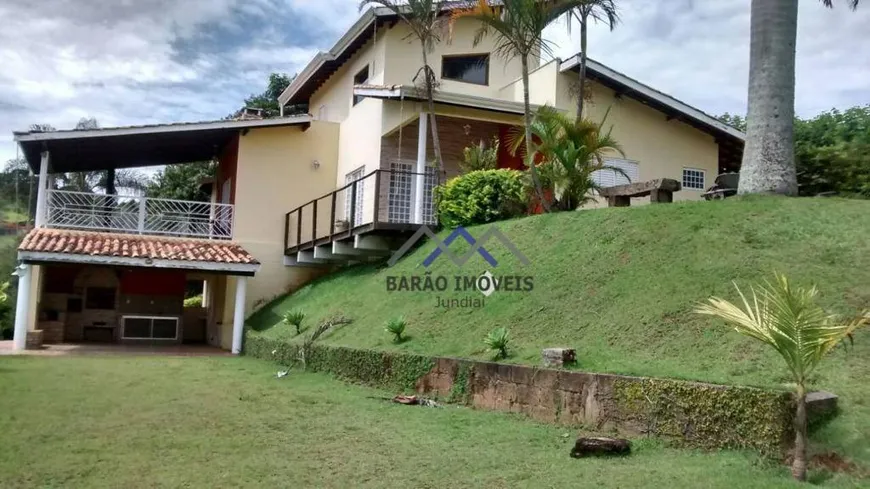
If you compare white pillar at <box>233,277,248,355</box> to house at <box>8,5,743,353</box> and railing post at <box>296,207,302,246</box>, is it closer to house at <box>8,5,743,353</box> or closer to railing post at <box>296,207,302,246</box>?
house at <box>8,5,743,353</box>

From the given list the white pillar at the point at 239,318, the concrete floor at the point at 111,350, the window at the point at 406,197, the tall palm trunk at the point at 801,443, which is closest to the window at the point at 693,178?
the window at the point at 406,197

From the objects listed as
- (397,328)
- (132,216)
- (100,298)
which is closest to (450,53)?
(132,216)

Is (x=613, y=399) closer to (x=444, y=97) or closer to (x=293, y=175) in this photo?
(x=444, y=97)

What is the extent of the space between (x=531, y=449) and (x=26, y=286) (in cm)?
1419

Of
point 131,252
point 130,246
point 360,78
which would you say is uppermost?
point 360,78

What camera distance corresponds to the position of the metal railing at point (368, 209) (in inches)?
609

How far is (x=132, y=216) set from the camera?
18688 millimetres

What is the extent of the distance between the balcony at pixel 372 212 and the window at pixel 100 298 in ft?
17.9

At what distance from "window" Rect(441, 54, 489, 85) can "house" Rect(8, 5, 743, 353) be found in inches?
1.6

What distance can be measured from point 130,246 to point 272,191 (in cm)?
438

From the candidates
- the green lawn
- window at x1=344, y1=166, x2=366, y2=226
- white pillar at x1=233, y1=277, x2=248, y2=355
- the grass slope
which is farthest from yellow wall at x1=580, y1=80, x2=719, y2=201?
the green lawn

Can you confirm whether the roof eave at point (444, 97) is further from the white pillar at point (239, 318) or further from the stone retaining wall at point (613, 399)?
the stone retaining wall at point (613, 399)

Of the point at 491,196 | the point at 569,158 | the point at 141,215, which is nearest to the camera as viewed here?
the point at 569,158

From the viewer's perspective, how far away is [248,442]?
6.47 m
